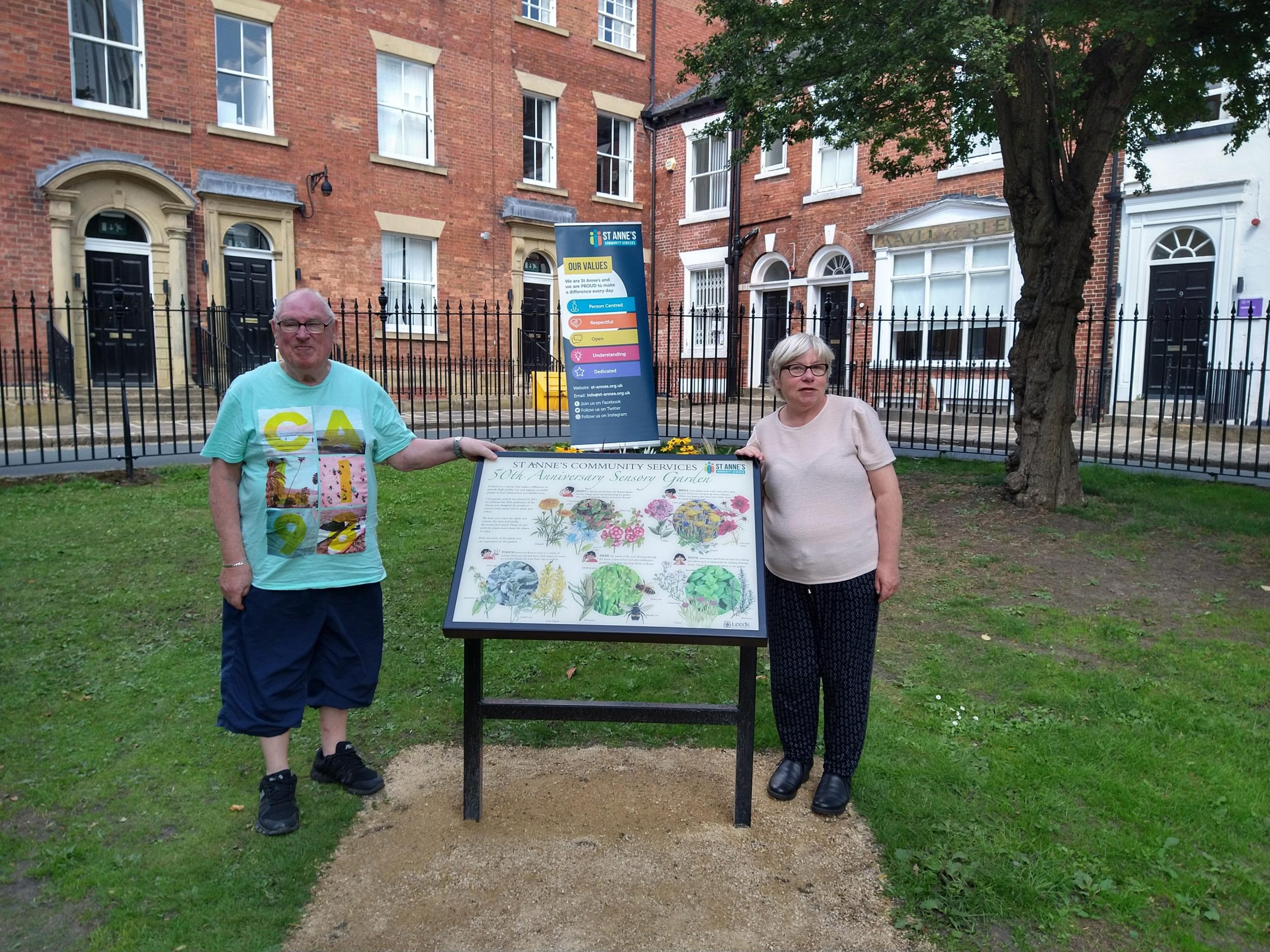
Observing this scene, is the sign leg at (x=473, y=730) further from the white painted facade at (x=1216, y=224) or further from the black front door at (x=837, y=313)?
the black front door at (x=837, y=313)

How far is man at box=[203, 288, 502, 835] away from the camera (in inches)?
124

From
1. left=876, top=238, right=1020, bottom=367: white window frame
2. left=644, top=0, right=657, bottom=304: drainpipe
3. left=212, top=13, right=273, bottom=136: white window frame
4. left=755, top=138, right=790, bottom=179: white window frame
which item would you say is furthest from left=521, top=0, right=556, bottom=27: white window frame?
left=876, top=238, right=1020, bottom=367: white window frame

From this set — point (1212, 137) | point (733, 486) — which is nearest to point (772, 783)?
point (733, 486)

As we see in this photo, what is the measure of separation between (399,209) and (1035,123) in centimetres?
1362

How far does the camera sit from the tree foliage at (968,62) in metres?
6.63

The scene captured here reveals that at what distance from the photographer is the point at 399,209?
18.2m

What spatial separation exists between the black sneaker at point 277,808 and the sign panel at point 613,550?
37.5 inches

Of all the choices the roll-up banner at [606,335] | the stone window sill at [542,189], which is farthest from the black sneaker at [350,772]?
the stone window sill at [542,189]

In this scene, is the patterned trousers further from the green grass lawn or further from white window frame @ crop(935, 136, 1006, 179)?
white window frame @ crop(935, 136, 1006, 179)

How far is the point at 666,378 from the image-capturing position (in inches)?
619

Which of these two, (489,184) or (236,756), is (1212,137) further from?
(236,756)

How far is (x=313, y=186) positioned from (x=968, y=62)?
44.7 feet

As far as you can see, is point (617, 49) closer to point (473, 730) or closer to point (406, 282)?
point (406, 282)

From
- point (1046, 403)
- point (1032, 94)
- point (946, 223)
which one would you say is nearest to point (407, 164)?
point (946, 223)
